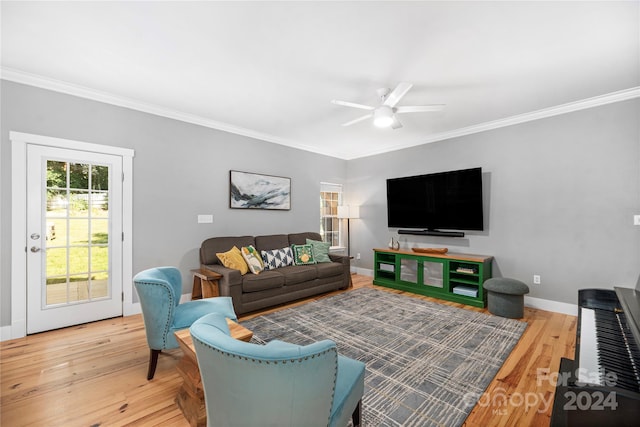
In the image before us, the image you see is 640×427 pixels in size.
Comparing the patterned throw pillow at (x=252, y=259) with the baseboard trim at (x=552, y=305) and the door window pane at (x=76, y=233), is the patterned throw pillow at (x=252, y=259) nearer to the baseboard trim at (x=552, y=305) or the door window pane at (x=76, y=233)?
the door window pane at (x=76, y=233)

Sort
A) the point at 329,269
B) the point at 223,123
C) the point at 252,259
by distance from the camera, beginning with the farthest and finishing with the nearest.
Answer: the point at 329,269, the point at 223,123, the point at 252,259

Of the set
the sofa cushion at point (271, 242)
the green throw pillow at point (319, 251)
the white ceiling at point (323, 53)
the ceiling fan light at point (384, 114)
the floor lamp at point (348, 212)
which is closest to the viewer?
the white ceiling at point (323, 53)

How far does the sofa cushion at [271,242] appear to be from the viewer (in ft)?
13.9

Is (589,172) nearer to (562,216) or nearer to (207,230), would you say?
(562,216)

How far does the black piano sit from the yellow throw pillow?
314 centimetres

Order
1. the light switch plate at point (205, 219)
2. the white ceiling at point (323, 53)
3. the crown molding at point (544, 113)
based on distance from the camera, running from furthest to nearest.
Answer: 1. the light switch plate at point (205, 219)
2. the crown molding at point (544, 113)
3. the white ceiling at point (323, 53)

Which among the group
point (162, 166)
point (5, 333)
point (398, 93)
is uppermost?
point (398, 93)

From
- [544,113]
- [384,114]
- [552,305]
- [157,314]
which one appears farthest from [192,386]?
[544,113]

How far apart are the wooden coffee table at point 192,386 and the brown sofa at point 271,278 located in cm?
147

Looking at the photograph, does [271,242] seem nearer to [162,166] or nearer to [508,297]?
[162,166]

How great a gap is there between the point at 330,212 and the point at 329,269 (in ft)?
6.35

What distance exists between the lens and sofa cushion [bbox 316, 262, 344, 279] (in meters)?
4.17

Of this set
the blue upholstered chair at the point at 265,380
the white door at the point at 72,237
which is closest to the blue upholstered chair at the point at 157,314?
the blue upholstered chair at the point at 265,380

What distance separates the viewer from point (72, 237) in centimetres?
303
